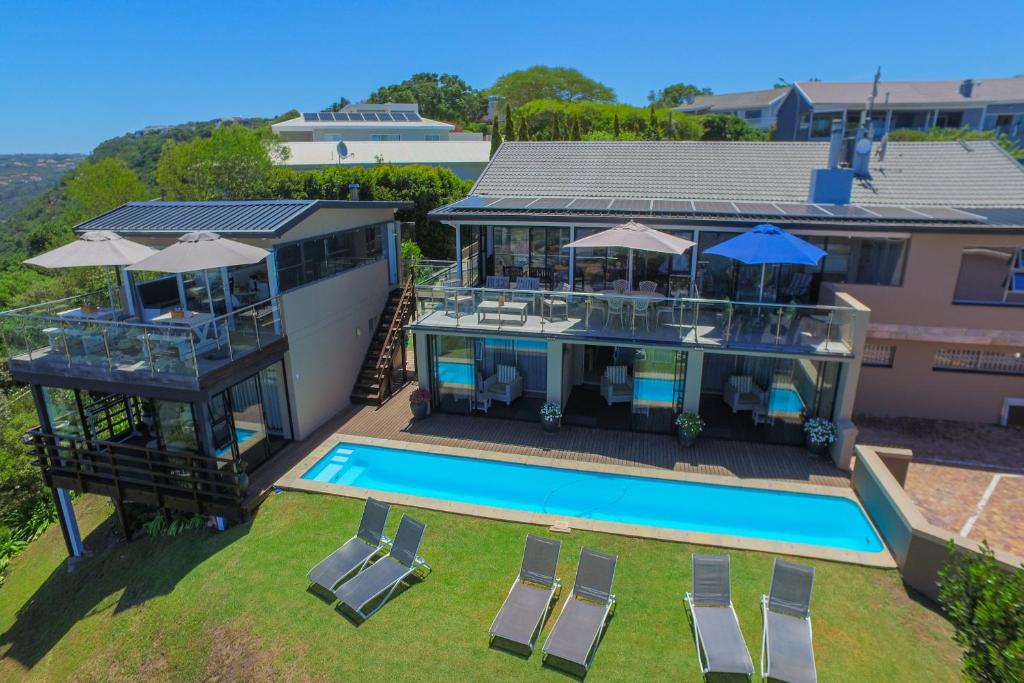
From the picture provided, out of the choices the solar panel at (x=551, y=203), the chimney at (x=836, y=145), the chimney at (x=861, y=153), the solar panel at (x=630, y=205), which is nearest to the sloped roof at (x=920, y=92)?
the chimney at (x=861, y=153)

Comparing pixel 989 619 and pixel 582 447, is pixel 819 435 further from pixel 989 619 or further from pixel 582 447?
pixel 989 619

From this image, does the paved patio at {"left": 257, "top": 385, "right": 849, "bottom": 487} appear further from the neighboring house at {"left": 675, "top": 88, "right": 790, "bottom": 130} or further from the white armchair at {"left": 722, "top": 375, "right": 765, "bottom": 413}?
the neighboring house at {"left": 675, "top": 88, "right": 790, "bottom": 130}

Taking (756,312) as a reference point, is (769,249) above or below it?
above

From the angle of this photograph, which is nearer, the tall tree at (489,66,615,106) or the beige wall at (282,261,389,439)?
the beige wall at (282,261,389,439)

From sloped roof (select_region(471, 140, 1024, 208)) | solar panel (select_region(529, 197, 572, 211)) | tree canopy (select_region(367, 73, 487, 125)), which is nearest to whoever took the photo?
solar panel (select_region(529, 197, 572, 211))

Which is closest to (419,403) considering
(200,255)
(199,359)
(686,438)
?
(199,359)

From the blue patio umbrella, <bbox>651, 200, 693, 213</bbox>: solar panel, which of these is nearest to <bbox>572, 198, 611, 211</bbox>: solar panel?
<bbox>651, 200, 693, 213</bbox>: solar panel

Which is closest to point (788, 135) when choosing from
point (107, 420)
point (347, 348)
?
point (347, 348)

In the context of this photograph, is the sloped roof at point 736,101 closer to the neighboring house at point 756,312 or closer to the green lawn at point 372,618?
the neighboring house at point 756,312
